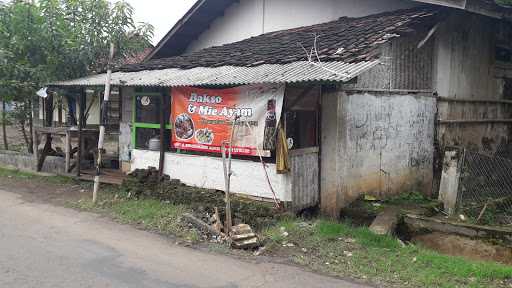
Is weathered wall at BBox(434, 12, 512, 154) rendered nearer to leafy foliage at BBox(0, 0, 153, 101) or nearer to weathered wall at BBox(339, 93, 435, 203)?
weathered wall at BBox(339, 93, 435, 203)

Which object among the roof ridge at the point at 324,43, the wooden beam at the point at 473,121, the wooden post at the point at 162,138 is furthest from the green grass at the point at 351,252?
the wooden beam at the point at 473,121

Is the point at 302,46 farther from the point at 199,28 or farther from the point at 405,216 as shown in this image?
the point at 199,28

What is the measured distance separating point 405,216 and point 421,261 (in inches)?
80.9

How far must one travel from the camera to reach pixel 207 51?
13.1 metres

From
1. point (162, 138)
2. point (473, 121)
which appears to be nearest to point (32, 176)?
point (162, 138)

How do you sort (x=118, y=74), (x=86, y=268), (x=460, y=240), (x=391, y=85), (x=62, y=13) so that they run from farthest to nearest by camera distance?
(x=62, y=13) → (x=118, y=74) → (x=391, y=85) → (x=460, y=240) → (x=86, y=268)

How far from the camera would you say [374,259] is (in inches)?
252

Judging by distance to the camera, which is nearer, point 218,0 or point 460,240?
point 460,240

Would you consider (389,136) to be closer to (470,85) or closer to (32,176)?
(470,85)

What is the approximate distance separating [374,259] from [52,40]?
36.3ft

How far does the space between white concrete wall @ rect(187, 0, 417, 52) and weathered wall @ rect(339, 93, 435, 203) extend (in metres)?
2.72

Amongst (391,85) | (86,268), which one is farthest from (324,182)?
(86,268)

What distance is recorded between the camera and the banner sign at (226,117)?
8328 mm

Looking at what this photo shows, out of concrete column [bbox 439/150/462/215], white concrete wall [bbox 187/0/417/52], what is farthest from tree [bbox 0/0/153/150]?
concrete column [bbox 439/150/462/215]
